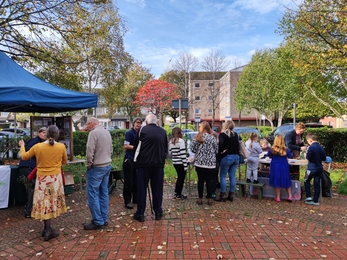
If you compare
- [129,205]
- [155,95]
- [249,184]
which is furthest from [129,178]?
[155,95]

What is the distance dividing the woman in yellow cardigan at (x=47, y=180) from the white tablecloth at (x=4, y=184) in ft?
4.94

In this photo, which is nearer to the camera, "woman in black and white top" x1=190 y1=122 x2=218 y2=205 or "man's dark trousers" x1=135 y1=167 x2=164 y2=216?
"man's dark trousers" x1=135 y1=167 x2=164 y2=216

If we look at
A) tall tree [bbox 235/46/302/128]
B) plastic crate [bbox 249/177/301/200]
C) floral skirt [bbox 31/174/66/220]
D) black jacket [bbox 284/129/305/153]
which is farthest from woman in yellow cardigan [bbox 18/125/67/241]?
tall tree [bbox 235/46/302/128]

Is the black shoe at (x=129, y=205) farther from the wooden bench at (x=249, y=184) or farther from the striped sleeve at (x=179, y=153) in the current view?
the wooden bench at (x=249, y=184)

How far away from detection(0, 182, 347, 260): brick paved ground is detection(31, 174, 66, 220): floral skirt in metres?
0.42

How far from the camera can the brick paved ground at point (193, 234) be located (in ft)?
11.2

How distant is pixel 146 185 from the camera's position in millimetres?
4520

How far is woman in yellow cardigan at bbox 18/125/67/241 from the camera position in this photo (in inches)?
146

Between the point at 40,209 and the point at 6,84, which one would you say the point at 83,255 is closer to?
the point at 40,209

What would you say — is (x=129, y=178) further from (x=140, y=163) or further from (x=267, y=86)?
(x=267, y=86)

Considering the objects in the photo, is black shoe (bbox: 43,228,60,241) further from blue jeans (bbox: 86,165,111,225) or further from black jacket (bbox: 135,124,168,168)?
black jacket (bbox: 135,124,168,168)

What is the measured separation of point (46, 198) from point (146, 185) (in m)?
1.55

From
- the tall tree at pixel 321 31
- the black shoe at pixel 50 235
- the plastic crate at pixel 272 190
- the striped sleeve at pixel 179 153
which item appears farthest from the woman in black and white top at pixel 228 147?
the tall tree at pixel 321 31

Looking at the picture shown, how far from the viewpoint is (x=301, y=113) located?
32.9 metres
